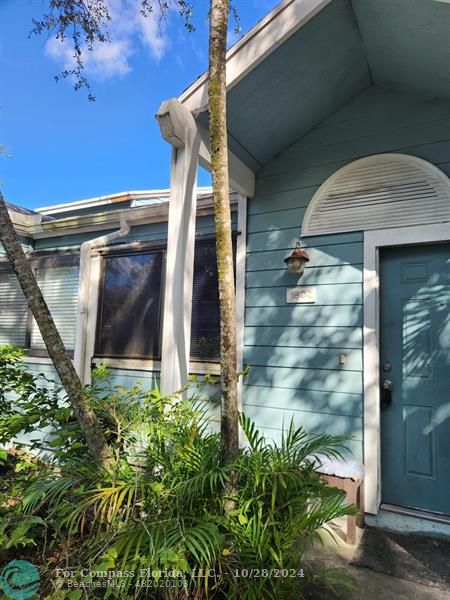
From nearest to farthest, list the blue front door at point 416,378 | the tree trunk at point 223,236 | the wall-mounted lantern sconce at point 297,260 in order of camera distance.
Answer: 1. the tree trunk at point 223,236
2. the blue front door at point 416,378
3. the wall-mounted lantern sconce at point 297,260

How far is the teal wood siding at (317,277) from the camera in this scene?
8.99 feet

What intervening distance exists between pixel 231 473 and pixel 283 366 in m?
1.38

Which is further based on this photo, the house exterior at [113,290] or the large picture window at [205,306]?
the house exterior at [113,290]

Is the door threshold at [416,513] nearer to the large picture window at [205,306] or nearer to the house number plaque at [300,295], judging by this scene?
the house number plaque at [300,295]

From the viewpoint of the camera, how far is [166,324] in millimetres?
2602

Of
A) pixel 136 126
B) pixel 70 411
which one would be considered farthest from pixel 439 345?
pixel 136 126

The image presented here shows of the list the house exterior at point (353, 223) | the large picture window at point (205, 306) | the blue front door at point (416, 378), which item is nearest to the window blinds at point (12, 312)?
the large picture window at point (205, 306)

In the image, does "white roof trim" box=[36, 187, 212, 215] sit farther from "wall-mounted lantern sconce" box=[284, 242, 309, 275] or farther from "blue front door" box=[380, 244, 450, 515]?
"blue front door" box=[380, 244, 450, 515]

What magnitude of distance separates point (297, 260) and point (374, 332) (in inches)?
32.7

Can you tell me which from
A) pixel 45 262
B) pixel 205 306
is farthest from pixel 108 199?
pixel 205 306

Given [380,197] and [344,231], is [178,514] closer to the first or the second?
[344,231]

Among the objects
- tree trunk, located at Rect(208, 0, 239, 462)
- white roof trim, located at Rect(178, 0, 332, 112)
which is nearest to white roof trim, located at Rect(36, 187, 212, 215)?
white roof trim, located at Rect(178, 0, 332, 112)

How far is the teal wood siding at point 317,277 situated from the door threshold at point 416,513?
0.42 meters

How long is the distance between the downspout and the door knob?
316 cm
